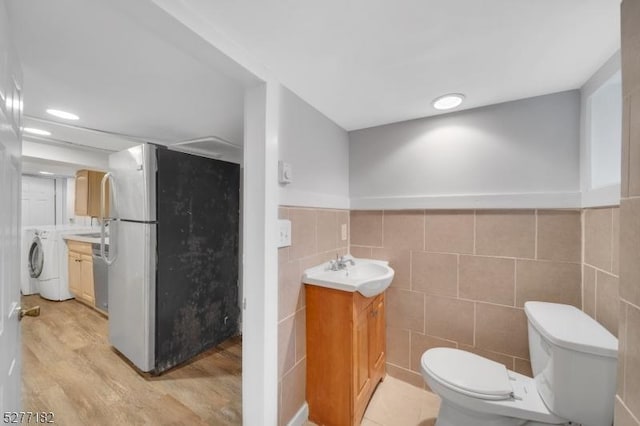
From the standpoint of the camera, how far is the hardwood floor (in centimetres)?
159

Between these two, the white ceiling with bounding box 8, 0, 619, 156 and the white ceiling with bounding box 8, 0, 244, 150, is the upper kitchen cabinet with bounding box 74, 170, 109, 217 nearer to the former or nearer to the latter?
the white ceiling with bounding box 8, 0, 244, 150

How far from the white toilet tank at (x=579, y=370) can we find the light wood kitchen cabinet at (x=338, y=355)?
2.87ft

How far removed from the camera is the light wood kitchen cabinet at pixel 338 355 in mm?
1428

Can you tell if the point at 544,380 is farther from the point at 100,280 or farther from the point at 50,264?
the point at 50,264

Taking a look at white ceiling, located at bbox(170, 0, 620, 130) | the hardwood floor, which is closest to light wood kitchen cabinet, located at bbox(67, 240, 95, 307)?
the hardwood floor

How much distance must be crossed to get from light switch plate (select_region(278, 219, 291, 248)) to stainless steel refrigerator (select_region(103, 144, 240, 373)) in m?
1.18

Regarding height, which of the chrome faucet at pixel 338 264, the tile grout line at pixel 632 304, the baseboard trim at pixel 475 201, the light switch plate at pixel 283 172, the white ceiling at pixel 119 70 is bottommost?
the chrome faucet at pixel 338 264

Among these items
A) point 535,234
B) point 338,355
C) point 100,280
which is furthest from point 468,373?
point 100,280

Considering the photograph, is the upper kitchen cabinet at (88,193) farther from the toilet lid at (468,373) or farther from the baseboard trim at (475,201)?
the toilet lid at (468,373)

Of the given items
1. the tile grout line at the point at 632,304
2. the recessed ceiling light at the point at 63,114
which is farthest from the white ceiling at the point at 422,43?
the recessed ceiling light at the point at 63,114

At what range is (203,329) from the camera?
2.27 m

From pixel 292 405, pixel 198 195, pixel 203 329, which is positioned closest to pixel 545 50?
pixel 292 405

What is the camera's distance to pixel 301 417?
59.9 inches

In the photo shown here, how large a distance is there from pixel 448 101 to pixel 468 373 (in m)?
→ 1.61
